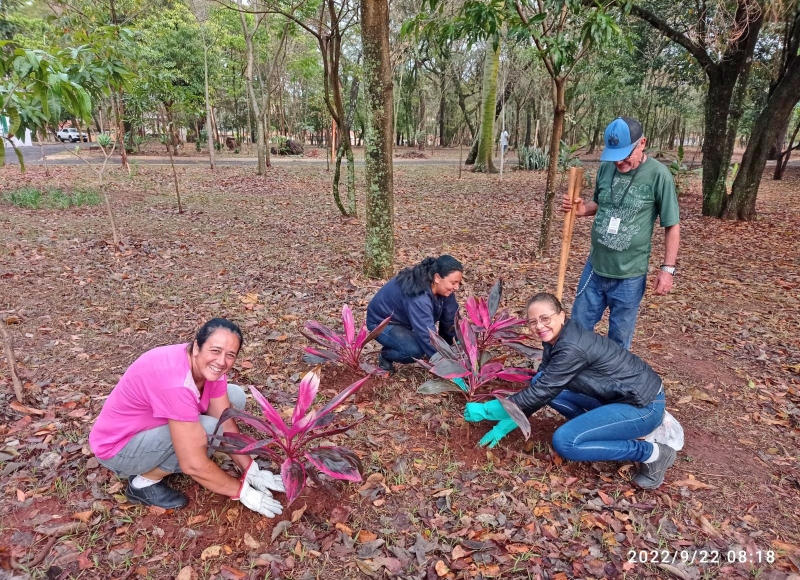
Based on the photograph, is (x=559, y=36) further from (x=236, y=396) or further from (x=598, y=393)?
(x=236, y=396)

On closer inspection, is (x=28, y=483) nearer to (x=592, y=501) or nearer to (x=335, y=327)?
(x=335, y=327)

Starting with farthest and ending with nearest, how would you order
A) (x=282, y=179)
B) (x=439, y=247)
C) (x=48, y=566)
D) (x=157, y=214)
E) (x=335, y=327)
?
1. (x=282, y=179)
2. (x=157, y=214)
3. (x=439, y=247)
4. (x=335, y=327)
5. (x=48, y=566)

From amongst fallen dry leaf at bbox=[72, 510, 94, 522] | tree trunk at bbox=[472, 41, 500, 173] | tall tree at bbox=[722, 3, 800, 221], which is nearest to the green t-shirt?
fallen dry leaf at bbox=[72, 510, 94, 522]

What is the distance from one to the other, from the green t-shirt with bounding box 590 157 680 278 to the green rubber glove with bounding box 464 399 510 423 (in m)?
1.21

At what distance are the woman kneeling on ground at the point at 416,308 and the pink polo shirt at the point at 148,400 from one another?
4.86 ft

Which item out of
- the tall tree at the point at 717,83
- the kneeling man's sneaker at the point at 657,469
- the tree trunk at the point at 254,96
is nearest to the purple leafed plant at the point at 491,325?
the kneeling man's sneaker at the point at 657,469

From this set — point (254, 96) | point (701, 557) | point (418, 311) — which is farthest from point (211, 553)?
point (254, 96)

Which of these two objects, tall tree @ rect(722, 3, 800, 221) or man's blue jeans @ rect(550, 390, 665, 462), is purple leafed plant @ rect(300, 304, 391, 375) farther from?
tall tree @ rect(722, 3, 800, 221)

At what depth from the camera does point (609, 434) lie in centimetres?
258

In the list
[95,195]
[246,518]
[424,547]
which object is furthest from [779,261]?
[95,195]

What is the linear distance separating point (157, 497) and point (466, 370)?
1.74 m

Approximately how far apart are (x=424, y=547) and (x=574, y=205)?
103 inches

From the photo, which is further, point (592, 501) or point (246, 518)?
point (592, 501)

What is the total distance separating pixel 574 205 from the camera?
12.1 feet
